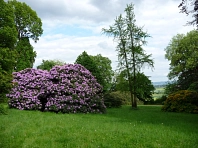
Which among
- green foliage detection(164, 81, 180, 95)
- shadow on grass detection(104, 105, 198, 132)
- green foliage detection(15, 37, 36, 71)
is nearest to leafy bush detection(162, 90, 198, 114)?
shadow on grass detection(104, 105, 198, 132)

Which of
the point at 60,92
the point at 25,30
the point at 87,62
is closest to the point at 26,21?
the point at 25,30

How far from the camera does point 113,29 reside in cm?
2092

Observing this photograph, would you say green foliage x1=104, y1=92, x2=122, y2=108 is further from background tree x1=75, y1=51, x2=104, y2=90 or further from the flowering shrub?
the flowering shrub

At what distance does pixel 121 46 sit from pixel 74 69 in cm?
587

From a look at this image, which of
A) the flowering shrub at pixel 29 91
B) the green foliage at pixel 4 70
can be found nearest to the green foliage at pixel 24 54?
the flowering shrub at pixel 29 91

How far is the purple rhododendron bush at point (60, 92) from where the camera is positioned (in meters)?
15.2

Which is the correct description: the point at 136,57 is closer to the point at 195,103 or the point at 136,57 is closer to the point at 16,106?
the point at 195,103

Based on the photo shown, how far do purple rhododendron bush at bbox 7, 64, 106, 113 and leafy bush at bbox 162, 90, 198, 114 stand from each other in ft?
18.7

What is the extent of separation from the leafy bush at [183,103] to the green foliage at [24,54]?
76.5 ft

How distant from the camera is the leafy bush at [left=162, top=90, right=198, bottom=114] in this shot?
16938 millimetres

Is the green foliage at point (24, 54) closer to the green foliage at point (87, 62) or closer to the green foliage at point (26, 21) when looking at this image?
the green foliage at point (26, 21)

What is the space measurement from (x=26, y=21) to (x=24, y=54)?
16.4 feet

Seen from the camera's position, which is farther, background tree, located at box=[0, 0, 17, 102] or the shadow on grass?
background tree, located at box=[0, 0, 17, 102]

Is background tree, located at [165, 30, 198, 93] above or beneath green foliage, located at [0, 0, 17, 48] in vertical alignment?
above
